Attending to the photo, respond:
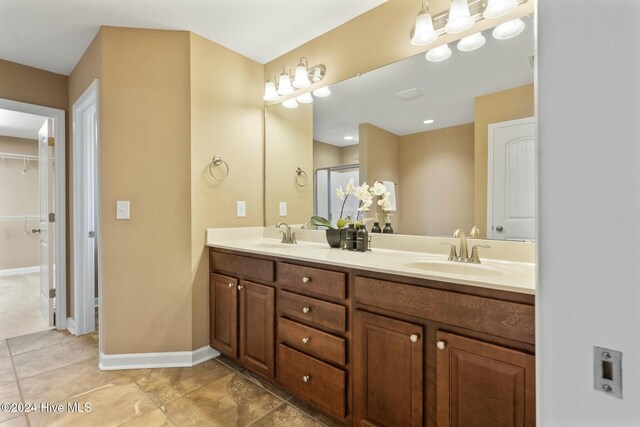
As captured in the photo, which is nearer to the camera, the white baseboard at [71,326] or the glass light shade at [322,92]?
the glass light shade at [322,92]

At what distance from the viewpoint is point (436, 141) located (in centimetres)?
178

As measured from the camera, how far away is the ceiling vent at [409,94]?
6.00 ft

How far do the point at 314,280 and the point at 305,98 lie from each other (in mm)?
1462

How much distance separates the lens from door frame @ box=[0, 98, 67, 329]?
2740mm

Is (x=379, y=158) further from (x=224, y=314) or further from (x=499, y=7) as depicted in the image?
(x=224, y=314)

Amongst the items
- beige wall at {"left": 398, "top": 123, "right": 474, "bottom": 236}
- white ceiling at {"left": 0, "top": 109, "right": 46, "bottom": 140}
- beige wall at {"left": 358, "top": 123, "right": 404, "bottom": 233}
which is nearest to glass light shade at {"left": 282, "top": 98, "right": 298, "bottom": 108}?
beige wall at {"left": 358, "top": 123, "right": 404, "bottom": 233}

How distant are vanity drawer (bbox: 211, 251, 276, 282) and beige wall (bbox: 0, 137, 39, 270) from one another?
4.74m

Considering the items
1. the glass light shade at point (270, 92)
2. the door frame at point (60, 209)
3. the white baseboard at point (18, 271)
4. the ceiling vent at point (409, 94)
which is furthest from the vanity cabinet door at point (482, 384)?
the white baseboard at point (18, 271)

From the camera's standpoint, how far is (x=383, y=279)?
1.33 meters

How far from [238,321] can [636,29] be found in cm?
210

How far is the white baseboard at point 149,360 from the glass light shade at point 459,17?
2.54 m

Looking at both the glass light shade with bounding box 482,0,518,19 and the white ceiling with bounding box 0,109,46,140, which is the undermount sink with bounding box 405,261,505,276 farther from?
the white ceiling with bounding box 0,109,46,140

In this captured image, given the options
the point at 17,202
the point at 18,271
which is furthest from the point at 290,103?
the point at 18,271

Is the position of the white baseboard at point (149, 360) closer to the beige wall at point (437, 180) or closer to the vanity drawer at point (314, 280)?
the vanity drawer at point (314, 280)
